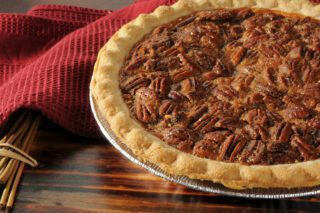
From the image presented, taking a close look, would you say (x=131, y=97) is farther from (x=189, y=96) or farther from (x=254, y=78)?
(x=254, y=78)

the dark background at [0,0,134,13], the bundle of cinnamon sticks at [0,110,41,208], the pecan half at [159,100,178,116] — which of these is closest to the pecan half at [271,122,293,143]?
the pecan half at [159,100,178,116]

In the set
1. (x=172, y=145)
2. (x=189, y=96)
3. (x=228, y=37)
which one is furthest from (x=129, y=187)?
(x=228, y=37)

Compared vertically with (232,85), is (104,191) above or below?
below

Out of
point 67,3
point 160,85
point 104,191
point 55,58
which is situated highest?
point 160,85

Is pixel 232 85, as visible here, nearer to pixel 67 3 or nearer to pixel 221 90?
pixel 221 90

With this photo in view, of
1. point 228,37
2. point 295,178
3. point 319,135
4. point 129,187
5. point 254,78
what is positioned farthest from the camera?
point 228,37

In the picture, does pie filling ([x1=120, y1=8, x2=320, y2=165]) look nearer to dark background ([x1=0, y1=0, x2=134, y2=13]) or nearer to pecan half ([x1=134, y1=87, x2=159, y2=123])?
pecan half ([x1=134, y1=87, x2=159, y2=123])

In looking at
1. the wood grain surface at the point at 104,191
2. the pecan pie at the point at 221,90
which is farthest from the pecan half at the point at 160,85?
the wood grain surface at the point at 104,191

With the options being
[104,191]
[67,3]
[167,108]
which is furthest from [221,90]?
[67,3]
